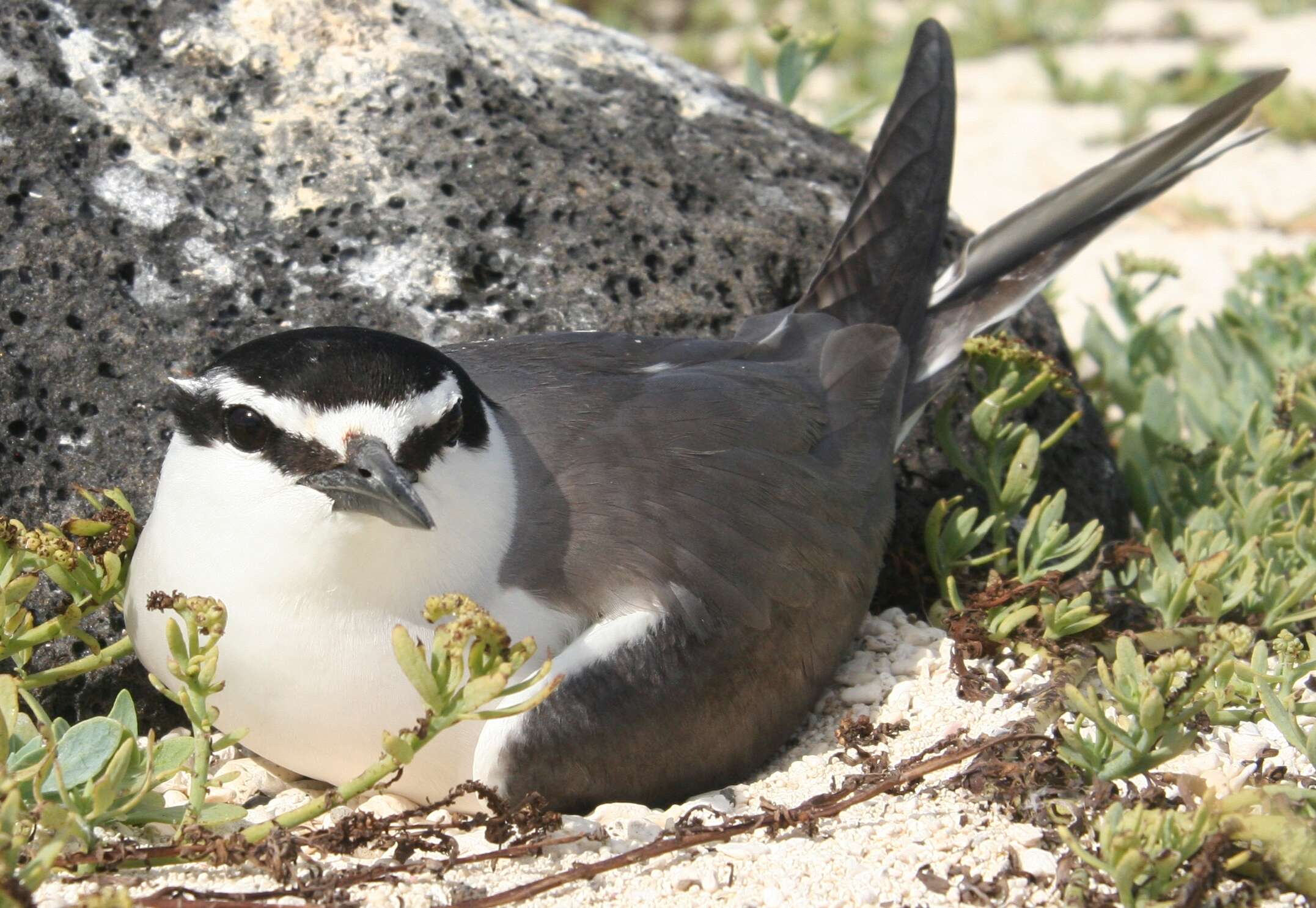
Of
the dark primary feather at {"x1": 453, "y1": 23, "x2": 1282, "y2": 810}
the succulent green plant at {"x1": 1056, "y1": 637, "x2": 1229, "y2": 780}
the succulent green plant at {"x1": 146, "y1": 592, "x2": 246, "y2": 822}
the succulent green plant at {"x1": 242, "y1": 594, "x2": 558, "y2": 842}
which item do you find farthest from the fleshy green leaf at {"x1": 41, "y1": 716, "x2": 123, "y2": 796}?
the succulent green plant at {"x1": 1056, "y1": 637, "x2": 1229, "y2": 780}

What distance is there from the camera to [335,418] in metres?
2.69

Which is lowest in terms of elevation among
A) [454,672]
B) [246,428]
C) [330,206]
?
[454,672]

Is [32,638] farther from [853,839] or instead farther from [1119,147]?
[1119,147]

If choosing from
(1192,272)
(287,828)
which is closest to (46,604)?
(287,828)

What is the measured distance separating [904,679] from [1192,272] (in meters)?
3.88

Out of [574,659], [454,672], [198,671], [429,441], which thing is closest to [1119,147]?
[574,659]

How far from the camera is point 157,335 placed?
360cm

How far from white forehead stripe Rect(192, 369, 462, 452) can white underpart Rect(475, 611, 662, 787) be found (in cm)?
56

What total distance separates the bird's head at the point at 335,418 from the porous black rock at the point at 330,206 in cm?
79

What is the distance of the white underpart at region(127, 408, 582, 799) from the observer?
277 centimetres

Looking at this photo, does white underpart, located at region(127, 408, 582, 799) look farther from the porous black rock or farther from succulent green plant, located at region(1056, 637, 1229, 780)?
succulent green plant, located at region(1056, 637, 1229, 780)

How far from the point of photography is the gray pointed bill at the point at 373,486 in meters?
2.60

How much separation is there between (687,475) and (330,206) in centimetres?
144

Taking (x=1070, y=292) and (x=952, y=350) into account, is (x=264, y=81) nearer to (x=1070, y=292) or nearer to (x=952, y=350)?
(x=952, y=350)
